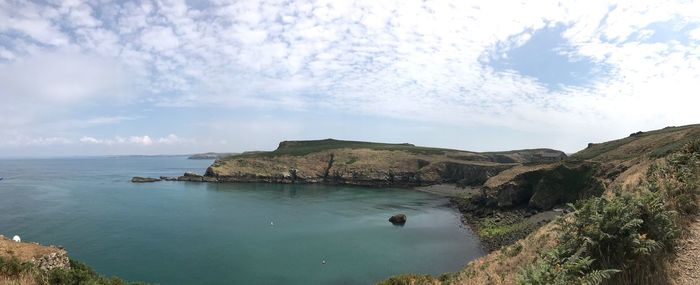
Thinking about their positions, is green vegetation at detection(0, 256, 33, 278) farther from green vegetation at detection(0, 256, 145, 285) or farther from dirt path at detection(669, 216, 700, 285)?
dirt path at detection(669, 216, 700, 285)

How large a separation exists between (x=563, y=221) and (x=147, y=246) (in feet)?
189

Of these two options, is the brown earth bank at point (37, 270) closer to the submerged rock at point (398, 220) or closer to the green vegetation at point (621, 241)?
the green vegetation at point (621, 241)

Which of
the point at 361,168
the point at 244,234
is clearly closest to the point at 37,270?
the point at 244,234

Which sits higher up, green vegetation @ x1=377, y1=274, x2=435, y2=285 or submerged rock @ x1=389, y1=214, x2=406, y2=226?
green vegetation @ x1=377, y1=274, x2=435, y2=285

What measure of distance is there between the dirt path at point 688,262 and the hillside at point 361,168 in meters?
125

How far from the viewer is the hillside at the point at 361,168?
150 meters

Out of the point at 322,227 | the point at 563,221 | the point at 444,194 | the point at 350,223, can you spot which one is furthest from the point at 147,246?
the point at 444,194

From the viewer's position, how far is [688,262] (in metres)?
11.8

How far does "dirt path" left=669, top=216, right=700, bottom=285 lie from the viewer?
1121 centimetres

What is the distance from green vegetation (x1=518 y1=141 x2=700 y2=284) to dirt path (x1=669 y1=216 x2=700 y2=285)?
303 millimetres

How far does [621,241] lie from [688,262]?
1.89 m

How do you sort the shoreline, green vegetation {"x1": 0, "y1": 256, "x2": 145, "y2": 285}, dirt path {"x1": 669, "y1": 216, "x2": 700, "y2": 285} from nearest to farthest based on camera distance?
dirt path {"x1": 669, "y1": 216, "x2": 700, "y2": 285} → green vegetation {"x1": 0, "y1": 256, "x2": 145, "y2": 285} → the shoreline

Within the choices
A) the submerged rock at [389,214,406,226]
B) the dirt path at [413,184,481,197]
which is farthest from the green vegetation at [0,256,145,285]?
the dirt path at [413,184,481,197]

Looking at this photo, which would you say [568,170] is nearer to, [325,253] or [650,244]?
[325,253]
